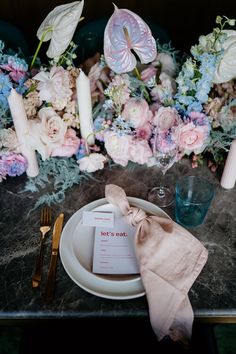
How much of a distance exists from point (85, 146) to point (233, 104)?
46 cm

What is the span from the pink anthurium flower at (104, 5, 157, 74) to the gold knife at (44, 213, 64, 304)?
1.48 feet

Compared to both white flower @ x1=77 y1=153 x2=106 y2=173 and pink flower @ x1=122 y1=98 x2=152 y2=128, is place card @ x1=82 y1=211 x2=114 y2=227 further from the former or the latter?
pink flower @ x1=122 y1=98 x2=152 y2=128

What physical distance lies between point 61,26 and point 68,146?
33 cm

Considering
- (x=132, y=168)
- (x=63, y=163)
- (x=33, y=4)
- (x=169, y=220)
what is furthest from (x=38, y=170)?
(x=33, y=4)

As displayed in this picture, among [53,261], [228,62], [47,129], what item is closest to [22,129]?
[47,129]

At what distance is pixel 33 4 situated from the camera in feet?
7.93

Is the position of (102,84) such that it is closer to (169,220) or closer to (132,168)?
(132,168)

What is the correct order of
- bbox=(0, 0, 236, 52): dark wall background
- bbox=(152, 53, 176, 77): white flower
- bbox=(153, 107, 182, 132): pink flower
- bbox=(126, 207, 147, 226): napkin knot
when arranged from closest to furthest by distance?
bbox=(126, 207, 147, 226): napkin knot < bbox=(153, 107, 182, 132): pink flower < bbox=(152, 53, 176, 77): white flower < bbox=(0, 0, 236, 52): dark wall background

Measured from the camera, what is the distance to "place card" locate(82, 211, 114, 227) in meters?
0.99

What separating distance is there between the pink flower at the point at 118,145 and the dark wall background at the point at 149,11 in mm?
1730

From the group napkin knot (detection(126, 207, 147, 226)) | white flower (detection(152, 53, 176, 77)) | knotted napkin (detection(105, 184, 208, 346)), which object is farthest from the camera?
white flower (detection(152, 53, 176, 77))

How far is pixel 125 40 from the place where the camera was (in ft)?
3.16

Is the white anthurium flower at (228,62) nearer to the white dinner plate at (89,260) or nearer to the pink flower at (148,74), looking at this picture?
the pink flower at (148,74)

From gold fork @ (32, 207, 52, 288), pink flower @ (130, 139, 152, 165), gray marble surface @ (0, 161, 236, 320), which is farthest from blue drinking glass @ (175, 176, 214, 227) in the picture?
gold fork @ (32, 207, 52, 288)
